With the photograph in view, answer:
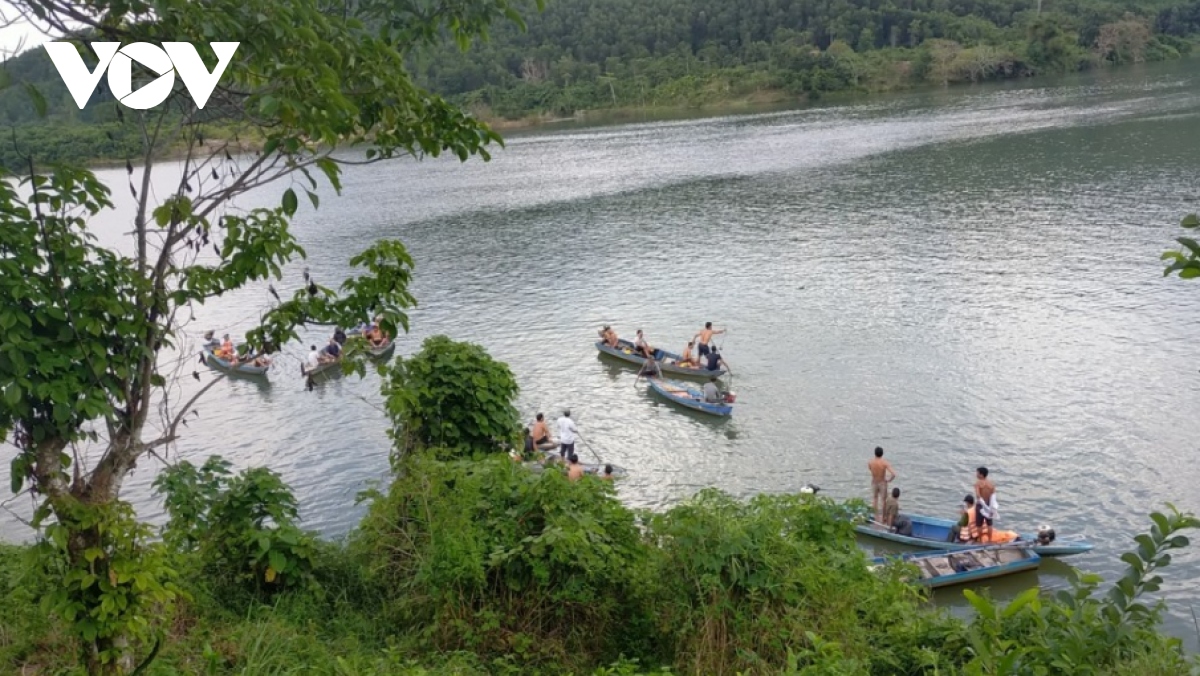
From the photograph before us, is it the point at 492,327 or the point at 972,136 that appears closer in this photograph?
the point at 492,327


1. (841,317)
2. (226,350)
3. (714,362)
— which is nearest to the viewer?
(714,362)

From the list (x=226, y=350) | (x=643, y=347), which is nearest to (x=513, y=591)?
(x=643, y=347)

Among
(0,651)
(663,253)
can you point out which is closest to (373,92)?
(0,651)

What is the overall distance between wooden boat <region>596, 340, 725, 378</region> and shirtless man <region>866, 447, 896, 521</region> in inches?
295

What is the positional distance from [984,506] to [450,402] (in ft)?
27.6

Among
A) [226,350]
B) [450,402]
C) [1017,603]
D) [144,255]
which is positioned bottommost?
[226,350]

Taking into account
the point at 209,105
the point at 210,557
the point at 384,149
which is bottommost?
the point at 210,557

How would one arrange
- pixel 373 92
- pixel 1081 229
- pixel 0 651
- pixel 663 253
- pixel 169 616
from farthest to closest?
pixel 663 253 < pixel 1081 229 < pixel 169 616 < pixel 0 651 < pixel 373 92

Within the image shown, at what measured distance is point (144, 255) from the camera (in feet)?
19.4

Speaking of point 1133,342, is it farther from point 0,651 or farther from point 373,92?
point 0,651

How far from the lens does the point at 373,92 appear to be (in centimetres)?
586

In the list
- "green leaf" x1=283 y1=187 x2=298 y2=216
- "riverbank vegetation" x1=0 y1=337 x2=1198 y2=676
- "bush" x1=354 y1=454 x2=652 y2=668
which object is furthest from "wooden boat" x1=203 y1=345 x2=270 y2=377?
"green leaf" x1=283 y1=187 x2=298 y2=216

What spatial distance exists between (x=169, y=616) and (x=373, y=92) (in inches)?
182

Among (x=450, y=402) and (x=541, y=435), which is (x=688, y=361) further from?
(x=450, y=402)
